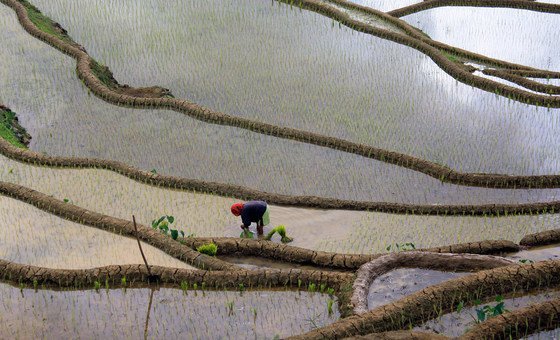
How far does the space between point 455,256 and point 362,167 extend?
99.7 inches

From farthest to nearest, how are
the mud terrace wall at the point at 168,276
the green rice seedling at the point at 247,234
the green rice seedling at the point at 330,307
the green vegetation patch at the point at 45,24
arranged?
1. the green vegetation patch at the point at 45,24
2. the green rice seedling at the point at 247,234
3. the mud terrace wall at the point at 168,276
4. the green rice seedling at the point at 330,307

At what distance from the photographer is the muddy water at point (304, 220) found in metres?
8.19

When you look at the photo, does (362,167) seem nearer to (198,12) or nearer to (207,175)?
(207,175)

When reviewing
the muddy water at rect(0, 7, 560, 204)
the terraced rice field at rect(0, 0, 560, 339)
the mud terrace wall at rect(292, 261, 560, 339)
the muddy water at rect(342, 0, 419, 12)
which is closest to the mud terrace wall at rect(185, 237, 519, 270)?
the terraced rice field at rect(0, 0, 560, 339)

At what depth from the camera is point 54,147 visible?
10.2m

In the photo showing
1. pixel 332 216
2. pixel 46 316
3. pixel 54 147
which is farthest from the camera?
pixel 54 147

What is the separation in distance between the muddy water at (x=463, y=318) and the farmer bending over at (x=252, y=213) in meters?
2.19

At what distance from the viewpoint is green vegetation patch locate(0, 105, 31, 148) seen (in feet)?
33.8

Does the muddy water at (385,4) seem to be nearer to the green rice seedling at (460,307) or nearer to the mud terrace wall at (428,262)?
the mud terrace wall at (428,262)

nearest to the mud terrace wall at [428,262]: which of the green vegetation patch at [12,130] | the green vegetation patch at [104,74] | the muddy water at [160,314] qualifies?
the muddy water at [160,314]

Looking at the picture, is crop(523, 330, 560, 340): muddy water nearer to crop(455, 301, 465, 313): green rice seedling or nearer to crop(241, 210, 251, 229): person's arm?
crop(455, 301, 465, 313): green rice seedling

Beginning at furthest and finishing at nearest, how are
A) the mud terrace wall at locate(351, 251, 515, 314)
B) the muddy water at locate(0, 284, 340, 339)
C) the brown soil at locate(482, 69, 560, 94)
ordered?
the brown soil at locate(482, 69, 560, 94) < the mud terrace wall at locate(351, 251, 515, 314) < the muddy water at locate(0, 284, 340, 339)

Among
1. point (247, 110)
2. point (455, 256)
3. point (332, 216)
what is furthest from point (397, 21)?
point (455, 256)

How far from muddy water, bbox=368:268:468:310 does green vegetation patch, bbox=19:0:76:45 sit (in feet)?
24.4
